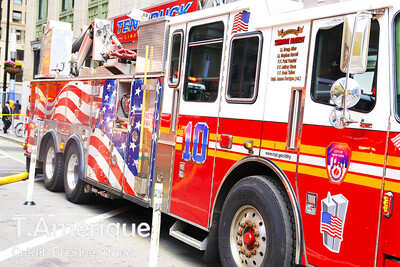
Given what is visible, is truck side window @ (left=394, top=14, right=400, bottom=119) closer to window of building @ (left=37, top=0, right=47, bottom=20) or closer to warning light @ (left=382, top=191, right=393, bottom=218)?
warning light @ (left=382, top=191, right=393, bottom=218)

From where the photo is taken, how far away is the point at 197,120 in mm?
6055

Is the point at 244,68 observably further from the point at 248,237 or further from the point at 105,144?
the point at 105,144

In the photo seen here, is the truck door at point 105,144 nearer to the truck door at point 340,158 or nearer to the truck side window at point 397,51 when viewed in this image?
the truck door at point 340,158

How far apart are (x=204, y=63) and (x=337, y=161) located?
2.42 m

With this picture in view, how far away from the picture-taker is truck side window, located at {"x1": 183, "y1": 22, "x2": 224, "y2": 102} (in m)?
5.91

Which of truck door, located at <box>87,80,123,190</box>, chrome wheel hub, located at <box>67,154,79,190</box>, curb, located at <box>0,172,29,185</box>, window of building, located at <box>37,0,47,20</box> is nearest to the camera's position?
truck door, located at <box>87,80,123,190</box>

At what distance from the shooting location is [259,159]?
5055mm

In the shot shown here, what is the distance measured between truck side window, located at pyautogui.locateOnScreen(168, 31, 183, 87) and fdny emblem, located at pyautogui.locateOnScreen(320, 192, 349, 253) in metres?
2.90

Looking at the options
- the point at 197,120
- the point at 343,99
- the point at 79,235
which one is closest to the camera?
the point at 343,99

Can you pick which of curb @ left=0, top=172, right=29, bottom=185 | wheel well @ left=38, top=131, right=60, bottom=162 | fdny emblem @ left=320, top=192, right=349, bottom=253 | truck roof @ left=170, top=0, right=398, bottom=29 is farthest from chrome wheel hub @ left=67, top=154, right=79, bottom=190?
fdny emblem @ left=320, top=192, right=349, bottom=253

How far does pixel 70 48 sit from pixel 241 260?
778cm

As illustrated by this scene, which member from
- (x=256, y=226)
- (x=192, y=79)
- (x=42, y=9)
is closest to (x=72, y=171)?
(x=192, y=79)

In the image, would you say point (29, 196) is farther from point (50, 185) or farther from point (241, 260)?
point (241, 260)

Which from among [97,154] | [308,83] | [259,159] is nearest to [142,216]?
[97,154]
